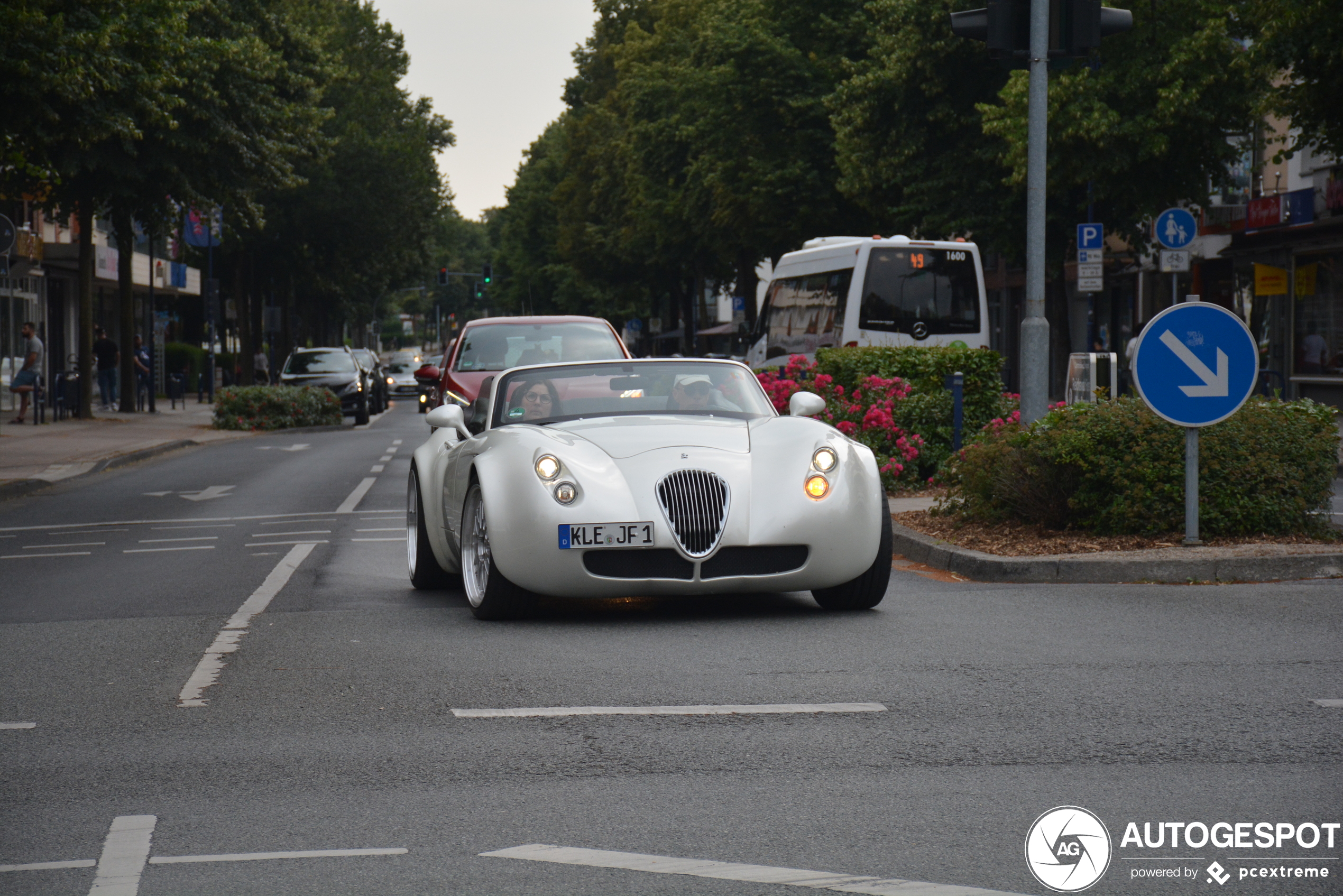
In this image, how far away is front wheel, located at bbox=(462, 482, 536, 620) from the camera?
8.07 m

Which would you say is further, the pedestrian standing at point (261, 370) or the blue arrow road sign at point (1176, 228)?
the pedestrian standing at point (261, 370)

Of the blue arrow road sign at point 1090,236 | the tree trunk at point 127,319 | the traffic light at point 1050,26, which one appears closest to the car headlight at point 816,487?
the traffic light at point 1050,26

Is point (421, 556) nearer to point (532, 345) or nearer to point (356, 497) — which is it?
point (356, 497)

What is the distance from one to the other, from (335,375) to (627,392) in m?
29.4

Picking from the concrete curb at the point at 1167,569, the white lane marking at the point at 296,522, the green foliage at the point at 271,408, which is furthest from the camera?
the green foliage at the point at 271,408

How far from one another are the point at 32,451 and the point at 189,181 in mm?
8394

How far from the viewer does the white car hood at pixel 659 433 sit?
8.09 metres

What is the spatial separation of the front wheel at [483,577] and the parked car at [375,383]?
108 ft

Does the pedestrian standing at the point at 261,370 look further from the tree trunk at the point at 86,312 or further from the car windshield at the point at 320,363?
the tree trunk at the point at 86,312

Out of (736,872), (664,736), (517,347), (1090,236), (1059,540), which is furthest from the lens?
(1090,236)

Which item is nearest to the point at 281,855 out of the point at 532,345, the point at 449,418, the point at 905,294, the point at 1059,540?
the point at 449,418

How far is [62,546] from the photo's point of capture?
13.0 m

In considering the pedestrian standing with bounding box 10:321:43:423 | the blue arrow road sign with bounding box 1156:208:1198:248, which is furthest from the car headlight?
the pedestrian standing with bounding box 10:321:43:423

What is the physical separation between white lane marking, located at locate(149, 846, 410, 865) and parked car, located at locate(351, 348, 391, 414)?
122 feet
